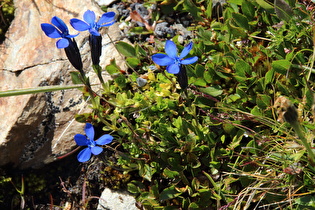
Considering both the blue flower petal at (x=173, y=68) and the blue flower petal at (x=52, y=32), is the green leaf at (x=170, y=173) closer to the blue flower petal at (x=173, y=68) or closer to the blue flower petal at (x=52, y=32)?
the blue flower petal at (x=173, y=68)

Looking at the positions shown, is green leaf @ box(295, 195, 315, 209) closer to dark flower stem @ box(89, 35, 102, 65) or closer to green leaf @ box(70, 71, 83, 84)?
dark flower stem @ box(89, 35, 102, 65)

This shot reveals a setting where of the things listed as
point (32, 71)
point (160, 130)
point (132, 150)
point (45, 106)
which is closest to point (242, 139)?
→ point (160, 130)

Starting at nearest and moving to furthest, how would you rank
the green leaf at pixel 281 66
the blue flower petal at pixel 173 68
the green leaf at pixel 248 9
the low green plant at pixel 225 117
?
1. the blue flower petal at pixel 173 68
2. the low green plant at pixel 225 117
3. the green leaf at pixel 281 66
4. the green leaf at pixel 248 9

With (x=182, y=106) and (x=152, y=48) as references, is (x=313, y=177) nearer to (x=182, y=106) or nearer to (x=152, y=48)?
(x=182, y=106)

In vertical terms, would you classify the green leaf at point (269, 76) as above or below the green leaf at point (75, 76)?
above

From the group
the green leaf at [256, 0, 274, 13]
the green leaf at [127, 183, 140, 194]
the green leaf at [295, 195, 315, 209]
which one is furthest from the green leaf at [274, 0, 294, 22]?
the green leaf at [127, 183, 140, 194]

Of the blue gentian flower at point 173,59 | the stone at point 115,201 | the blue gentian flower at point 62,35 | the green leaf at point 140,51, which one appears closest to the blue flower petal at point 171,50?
the blue gentian flower at point 173,59
